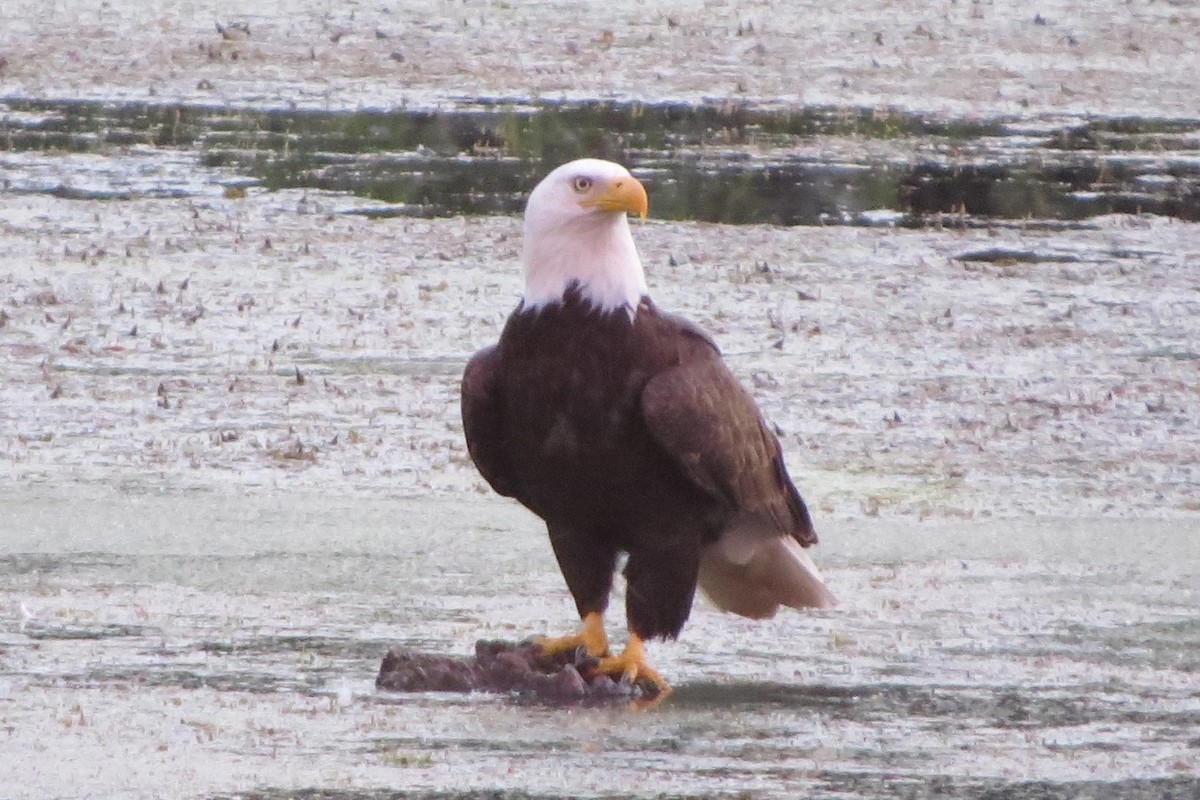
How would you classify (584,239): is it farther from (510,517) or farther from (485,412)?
(510,517)

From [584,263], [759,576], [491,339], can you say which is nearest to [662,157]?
[491,339]

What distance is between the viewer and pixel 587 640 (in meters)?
6.89

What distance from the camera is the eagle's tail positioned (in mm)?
7117

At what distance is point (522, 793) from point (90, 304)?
6.76 meters

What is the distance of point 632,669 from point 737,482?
0.54 m

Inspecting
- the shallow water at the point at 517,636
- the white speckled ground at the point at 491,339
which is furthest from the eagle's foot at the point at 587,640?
the white speckled ground at the point at 491,339

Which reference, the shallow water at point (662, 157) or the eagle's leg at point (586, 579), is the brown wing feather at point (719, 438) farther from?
the shallow water at point (662, 157)

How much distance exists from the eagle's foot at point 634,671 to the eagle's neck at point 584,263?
91 cm

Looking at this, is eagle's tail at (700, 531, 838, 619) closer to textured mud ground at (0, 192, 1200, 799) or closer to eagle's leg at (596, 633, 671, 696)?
textured mud ground at (0, 192, 1200, 799)

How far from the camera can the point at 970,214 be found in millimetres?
14953

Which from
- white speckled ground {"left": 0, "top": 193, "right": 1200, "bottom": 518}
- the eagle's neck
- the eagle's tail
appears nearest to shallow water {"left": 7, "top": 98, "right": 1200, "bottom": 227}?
white speckled ground {"left": 0, "top": 193, "right": 1200, "bottom": 518}

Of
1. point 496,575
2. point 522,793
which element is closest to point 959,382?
point 496,575

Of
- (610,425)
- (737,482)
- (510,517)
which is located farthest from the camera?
(510,517)

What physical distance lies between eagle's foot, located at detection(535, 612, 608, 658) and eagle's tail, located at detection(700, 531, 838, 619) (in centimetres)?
34
